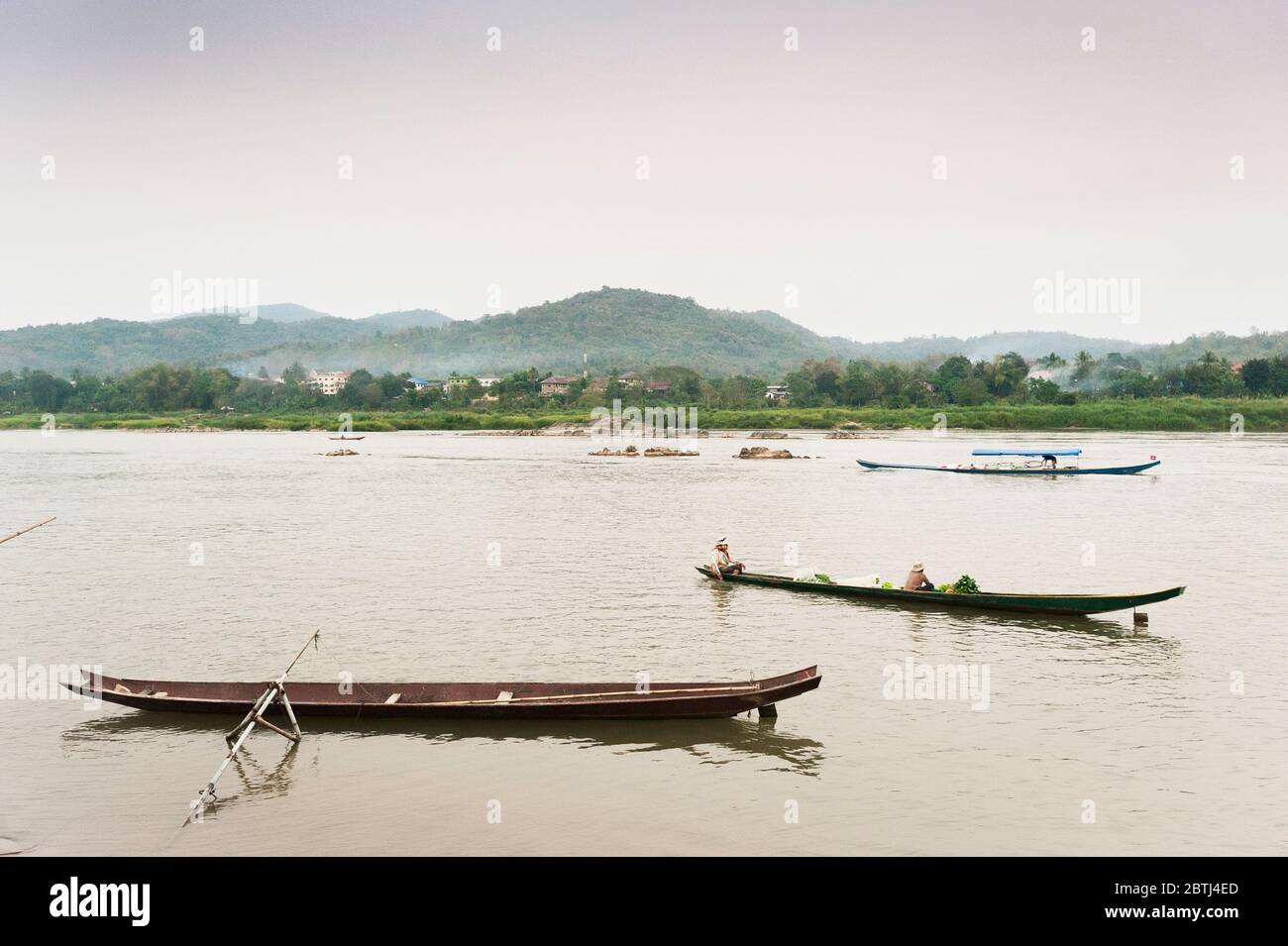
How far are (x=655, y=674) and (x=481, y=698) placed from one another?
3.77 m

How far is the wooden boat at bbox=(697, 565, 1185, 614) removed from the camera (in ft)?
64.1

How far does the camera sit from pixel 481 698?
45.6 ft

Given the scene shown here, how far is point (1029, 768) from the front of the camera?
12695 mm

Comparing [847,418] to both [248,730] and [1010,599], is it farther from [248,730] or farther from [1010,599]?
[248,730]

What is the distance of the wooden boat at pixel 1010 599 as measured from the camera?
19.5 meters

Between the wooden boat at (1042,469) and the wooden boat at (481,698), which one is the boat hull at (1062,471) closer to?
the wooden boat at (1042,469)

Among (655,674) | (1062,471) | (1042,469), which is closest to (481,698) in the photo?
(655,674)

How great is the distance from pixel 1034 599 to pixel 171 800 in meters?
15.7

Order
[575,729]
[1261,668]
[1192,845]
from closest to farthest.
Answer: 1. [1192,845]
2. [575,729]
3. [1261,668]

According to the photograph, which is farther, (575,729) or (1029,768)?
(575,729)

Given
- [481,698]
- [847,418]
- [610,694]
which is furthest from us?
[847,418]

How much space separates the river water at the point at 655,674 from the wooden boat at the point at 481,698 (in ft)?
0.87

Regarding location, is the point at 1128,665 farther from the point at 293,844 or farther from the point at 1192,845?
the point at 293,844

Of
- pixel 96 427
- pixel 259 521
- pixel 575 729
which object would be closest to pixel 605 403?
pixel 96 427
